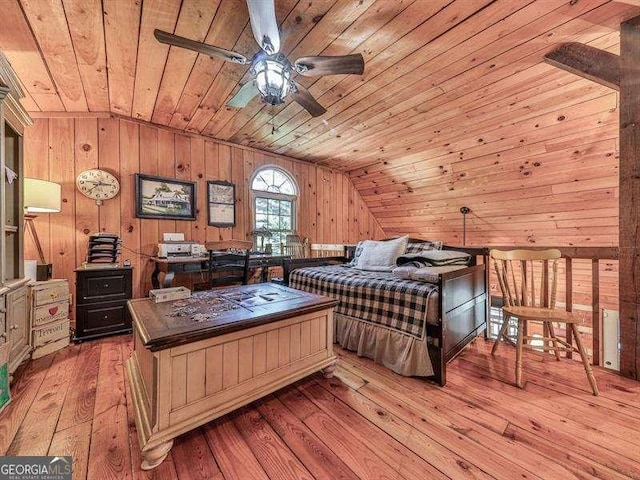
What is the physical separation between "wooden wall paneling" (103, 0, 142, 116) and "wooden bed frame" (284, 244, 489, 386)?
205cm

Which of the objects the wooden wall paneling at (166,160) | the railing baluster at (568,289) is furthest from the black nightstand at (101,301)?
the railing baluster at (568,289)

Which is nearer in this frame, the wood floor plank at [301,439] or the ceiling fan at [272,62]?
the wood floor plank at [301,439]

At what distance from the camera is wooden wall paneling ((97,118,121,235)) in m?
2.87

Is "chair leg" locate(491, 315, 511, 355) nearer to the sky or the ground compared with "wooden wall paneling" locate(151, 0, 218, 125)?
nearer to the ground

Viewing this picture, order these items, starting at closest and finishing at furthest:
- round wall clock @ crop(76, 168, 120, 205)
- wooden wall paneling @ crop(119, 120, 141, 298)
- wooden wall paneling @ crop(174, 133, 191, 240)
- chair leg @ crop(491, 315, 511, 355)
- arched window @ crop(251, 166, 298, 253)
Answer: chair leg @ crop(491, 315, 511, 355)
round wall clock @ crop(76, 168, 120, 205)
wooden wall paneling @ crop(119, 120, 141, 298)
wooden wall paneling @ crop(174, 133, 191, 240)
arched window @ crop(251, 166, 298, 253)

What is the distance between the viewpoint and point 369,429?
134 cm

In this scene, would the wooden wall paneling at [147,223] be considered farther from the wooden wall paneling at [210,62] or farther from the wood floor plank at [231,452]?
the wood floor plank at [231,452]

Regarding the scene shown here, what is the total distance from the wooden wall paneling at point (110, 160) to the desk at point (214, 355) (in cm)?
175

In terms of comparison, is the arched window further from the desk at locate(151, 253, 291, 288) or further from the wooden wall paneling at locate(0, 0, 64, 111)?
the wooden wall paneling at locate(0, 0, 64, 111)

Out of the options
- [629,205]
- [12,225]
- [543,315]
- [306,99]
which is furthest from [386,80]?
[12,225]

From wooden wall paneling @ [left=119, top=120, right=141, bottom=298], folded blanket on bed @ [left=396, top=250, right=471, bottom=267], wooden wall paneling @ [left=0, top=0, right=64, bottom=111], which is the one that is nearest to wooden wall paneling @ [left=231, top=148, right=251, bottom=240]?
wooden wall paneling @ [left=119, top=120, right=141, bottom=298]

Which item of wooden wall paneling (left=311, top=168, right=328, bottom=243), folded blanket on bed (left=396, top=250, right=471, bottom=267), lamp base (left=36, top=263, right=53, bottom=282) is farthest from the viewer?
wooden wall paneling (left=311, top=168, right=328, bottom=243)

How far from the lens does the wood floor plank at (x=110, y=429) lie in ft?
3.65

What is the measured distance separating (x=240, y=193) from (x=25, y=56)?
7.27 feet
